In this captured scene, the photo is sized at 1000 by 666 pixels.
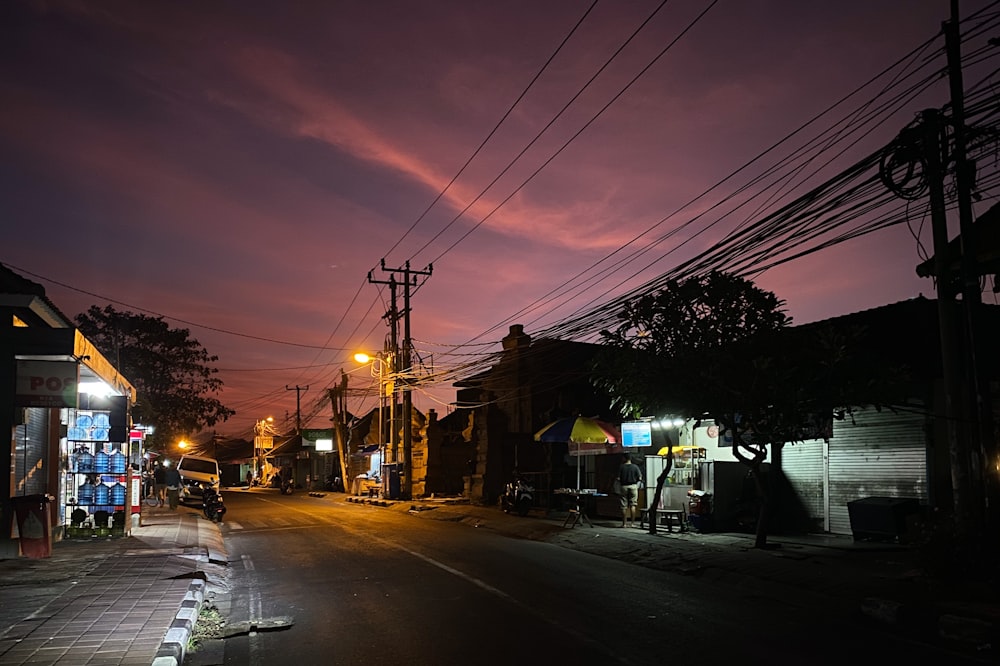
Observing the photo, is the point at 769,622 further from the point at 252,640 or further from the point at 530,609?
the point at 252,640

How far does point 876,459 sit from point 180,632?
14.6m

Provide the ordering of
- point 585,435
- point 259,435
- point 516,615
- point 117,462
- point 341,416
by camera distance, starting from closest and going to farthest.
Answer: point 516,615 → point 117,462 → point 585,435 → point 341,416 → point 259,435

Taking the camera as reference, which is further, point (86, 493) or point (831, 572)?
point (86, 493)

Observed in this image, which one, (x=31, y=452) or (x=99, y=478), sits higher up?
(x=31, y=452)

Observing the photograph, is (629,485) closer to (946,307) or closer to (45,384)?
(946,307)

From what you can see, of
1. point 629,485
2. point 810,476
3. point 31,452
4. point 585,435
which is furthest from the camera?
point 585,435

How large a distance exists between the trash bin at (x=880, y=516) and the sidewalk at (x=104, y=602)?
13054mm

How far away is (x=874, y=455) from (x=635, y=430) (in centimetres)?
636

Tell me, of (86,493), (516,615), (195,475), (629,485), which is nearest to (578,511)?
(629,485)

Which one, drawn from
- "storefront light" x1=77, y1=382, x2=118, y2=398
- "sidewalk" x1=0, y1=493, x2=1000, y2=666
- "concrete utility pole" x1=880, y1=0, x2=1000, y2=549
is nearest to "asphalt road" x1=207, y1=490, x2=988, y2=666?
"sidewalk" x1=0, y1=493, x2=1000, y2=666

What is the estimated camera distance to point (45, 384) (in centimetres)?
1441

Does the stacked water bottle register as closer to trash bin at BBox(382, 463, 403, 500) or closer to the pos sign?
the pos sign

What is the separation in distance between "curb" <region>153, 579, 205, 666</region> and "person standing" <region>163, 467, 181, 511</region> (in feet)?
72.9

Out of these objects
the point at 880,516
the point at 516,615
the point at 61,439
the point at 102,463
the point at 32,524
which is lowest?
the point at 516,615
